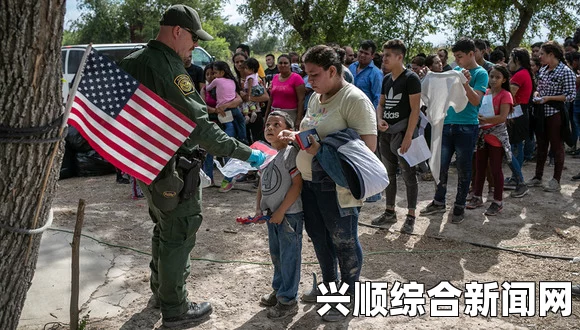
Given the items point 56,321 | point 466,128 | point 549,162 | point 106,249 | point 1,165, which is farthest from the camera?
point 549,162

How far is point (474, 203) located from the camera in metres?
6.54

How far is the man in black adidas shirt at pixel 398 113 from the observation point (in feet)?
17.3

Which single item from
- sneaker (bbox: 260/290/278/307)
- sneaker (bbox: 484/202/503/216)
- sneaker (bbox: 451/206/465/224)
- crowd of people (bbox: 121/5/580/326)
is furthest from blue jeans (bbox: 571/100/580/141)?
sneaker (bbox: 260/290/278/307)

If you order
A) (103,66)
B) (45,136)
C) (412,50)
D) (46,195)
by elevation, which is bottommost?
(46,195)

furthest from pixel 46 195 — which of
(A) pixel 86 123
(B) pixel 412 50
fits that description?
(B) pixel 412 50

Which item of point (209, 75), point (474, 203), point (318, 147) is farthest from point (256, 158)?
point (209, 75)

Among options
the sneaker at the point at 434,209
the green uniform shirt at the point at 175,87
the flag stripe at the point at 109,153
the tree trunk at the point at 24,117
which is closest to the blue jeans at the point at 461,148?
the sneaker at the point at 434,209

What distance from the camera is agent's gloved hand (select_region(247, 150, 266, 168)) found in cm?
368

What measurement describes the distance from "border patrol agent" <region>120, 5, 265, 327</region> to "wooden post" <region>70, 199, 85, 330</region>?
0.44 meters

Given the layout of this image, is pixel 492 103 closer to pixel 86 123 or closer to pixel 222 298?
pixel 222 298

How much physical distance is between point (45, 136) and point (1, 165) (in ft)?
0.75

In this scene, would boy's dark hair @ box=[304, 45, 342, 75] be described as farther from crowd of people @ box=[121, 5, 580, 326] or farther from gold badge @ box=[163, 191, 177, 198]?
gold badge @ box=[163, 191, 177, 198]

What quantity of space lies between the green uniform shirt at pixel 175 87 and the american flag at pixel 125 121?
18cm

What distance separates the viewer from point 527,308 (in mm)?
3977
